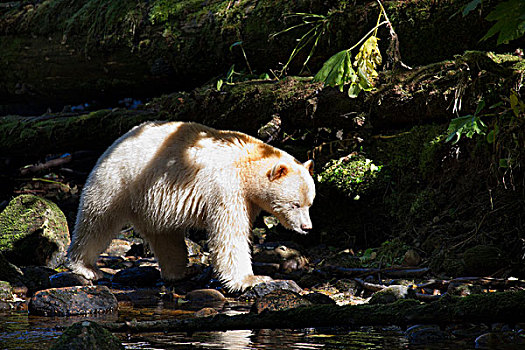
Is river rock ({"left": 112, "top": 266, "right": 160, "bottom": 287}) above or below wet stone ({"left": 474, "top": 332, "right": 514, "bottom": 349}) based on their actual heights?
below

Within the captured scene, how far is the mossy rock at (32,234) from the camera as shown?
7.85 metres

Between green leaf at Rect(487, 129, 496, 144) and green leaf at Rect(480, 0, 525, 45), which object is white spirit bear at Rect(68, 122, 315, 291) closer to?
green leaf at Rect(487, 129, 496, 144)

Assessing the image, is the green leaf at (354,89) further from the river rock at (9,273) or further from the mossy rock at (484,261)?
the river rock at (9,273)

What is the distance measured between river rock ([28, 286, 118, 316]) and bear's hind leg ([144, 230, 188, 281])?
1579 mm

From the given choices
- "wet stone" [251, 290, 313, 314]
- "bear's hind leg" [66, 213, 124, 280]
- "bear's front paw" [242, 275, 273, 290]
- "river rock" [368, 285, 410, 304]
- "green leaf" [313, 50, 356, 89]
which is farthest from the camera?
"bear's hind leg" [66, 213, 124, 280]

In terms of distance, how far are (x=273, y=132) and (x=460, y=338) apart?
4.98m

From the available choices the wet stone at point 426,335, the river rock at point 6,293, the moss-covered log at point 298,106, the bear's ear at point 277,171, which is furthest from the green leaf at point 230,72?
the wet stone at point 426,335

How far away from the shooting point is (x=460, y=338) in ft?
12.1

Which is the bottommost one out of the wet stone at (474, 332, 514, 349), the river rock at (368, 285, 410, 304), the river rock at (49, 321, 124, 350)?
the river rock at (368, 285, 410, 304)

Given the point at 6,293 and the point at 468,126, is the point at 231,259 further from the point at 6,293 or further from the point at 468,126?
the point at 468,126

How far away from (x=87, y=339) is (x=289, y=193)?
363cm

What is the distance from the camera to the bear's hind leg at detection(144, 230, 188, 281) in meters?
7.19

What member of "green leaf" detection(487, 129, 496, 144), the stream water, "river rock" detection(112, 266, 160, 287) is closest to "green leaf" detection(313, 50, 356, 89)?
"green leaf" detection(487, 129, 496, 144)

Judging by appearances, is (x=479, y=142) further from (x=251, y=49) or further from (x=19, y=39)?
(x=19, y=39)
